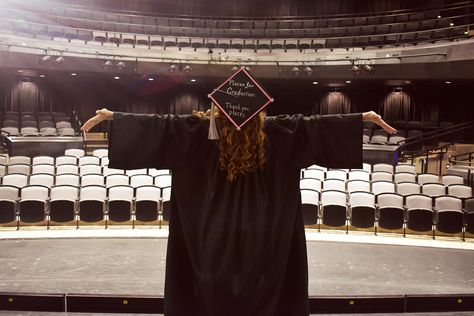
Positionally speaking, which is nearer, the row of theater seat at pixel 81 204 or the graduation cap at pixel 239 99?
the graduation cap at pixel 239 99

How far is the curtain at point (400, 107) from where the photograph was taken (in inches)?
701

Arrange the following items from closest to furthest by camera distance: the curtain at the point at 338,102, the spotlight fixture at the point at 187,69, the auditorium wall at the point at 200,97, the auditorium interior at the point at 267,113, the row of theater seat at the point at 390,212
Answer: the auditorium interior at the point at 267,113 → the row of theater seat at the point at 390,212 → the spotlight fixture at the point at 187,69 → the auditorium wall at the point at 200,97 → the curtain at the point at 338,102

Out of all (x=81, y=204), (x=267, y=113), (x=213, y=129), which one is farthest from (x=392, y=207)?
(x=267, y=113)

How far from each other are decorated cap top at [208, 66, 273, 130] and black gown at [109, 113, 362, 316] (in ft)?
0.39

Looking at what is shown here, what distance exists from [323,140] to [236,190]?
1.58 feet

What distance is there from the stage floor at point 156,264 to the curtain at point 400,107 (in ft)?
38.0

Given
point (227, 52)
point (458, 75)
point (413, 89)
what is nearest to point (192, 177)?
point (458, 75)

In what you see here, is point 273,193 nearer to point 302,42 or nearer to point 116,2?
point 302,42

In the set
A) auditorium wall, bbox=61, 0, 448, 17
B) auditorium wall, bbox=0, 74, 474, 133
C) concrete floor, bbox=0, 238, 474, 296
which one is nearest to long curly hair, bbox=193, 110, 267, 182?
concrete floor, bbox=0, 238, 474, 296

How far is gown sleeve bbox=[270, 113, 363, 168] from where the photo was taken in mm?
2213

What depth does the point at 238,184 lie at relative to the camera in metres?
2.19

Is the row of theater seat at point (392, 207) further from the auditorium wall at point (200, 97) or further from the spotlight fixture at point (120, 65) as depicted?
the spotlight fixture at point (120, 65)

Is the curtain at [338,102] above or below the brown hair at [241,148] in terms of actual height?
above

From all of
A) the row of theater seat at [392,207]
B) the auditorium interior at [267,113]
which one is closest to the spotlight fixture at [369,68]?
the auditorium interior at [267,113]
